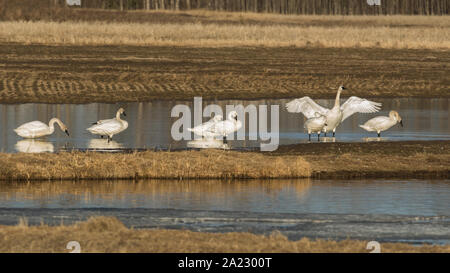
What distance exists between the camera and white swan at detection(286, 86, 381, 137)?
70.9 feet

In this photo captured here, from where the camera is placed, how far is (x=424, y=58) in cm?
4572

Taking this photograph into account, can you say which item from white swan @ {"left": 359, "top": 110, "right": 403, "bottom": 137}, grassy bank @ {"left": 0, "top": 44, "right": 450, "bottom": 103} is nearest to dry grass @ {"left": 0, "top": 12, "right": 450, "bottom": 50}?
grassy bank @ {"left": 0, "top": 44, "right": 450, "bottom": 103}

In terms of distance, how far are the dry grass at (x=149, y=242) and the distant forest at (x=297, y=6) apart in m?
89.2

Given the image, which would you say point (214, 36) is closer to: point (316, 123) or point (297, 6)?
point (316, 123)

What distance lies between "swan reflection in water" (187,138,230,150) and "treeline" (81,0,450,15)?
81.1 meters

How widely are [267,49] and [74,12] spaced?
121 ft

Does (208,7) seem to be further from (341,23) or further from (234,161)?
(234,161)

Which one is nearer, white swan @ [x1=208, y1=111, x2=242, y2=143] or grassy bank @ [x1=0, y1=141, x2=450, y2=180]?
grassy bank @ [x1=0, y1=141, x2=450, y2=180]

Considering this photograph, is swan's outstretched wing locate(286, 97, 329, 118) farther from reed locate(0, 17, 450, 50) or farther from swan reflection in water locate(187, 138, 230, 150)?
reed locate(0, 17, 450, 50)

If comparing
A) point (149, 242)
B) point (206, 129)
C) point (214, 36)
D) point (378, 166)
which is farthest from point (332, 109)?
point (214, 36)

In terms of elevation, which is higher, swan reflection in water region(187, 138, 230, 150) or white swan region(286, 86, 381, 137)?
white swan region(286, 86, 381, 137)

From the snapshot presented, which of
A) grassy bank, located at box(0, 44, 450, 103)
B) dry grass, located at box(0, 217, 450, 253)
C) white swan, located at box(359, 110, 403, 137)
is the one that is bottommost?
dry grass, located at box(0, 217, 450, 253)

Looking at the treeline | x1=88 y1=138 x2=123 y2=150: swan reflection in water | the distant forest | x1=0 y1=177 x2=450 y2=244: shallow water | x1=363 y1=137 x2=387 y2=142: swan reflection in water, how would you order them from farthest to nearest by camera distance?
1. the treeline
2. the distant forest
3. x1=363 y1=137 x2=387 y2=142: swan reflection in water
4. x1=88 y1=138 x2=123 y2=150: swan reflection in water
5. x1=0 y1=177 x2=450 y2=244: shallow water

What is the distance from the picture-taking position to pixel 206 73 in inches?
1464
